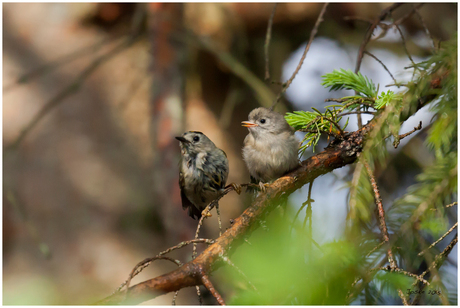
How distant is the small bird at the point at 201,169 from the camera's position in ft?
6.86

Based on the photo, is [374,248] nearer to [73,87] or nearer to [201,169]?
[201,169]

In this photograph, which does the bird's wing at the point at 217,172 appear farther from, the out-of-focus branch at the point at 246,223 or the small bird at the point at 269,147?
the out-of-focus branch at the point at 246,223

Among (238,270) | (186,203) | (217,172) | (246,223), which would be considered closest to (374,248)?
(238,270)

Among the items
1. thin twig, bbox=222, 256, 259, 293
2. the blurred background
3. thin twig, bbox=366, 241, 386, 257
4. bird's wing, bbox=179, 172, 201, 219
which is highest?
the blurred background

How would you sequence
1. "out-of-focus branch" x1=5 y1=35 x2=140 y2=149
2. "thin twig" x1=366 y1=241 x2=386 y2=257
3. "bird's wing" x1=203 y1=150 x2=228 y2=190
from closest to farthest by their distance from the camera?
"thin twig" x1=366 y1=241 x2=386 y2=257
"bird's wing" x1=203 y1=150 x2=228 y2=190
"out-of-focus branch" x1=5 y1=35 x2=140 y2=149

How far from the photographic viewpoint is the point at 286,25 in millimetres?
3016

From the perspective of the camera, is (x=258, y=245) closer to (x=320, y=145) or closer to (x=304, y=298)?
(x=304, y=298)

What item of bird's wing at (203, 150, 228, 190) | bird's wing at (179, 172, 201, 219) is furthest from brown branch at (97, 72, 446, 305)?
bird's wing at (179, 172, 201, 219)

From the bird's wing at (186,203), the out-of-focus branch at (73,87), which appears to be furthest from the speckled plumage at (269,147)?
the out-of-focus branch at (73,87)

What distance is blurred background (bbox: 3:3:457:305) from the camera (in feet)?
8.37

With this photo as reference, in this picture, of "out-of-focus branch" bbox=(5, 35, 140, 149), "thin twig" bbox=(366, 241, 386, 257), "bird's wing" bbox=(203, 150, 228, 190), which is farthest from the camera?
"out-of-focus branch" bbox=(5, 35, 140, 149)

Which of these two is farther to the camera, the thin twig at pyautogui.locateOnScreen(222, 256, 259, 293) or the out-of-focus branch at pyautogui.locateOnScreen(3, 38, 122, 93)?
the out-of-focus branch at pyautogui.locateOnScreen(3, 38, 122, 93)

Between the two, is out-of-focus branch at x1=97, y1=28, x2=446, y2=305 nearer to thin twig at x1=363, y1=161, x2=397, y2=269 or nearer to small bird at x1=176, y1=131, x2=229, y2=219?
thin twig at x1=363, y1=161, x2=397, y2=269

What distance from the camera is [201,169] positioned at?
2.09 metres
